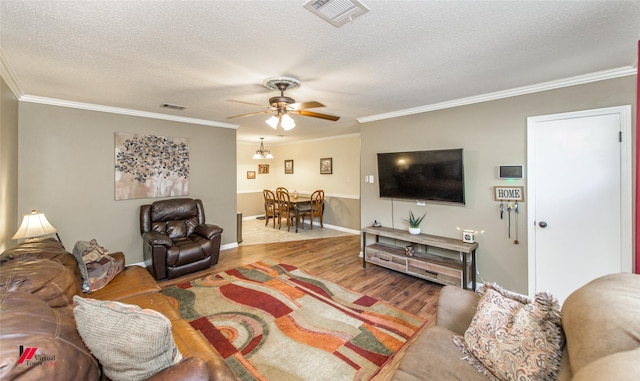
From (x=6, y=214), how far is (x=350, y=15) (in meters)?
3.74

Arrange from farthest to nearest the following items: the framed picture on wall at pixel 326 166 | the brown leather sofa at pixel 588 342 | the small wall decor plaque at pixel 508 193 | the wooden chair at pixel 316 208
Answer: the framed picture on wall at pixel 326 166 < the wooden chair at pixel 316 208 < the small wall decor plaque at pixel 508 193 < the brown leather sofa at pixel 588 342

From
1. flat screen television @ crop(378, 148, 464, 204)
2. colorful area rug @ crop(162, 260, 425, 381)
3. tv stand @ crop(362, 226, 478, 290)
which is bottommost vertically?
colorful area rug @ crop(162, 260, 425, 381)

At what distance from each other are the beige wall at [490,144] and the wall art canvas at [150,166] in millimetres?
3551

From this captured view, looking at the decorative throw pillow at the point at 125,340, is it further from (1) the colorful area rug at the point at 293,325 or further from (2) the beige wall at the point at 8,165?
(2) the beige wall at the point at 8,165

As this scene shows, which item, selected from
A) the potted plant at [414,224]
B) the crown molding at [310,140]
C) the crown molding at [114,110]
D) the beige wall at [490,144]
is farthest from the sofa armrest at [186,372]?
the crown molding at [310,140]

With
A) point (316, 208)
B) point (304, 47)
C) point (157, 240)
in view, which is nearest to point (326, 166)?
point (316, 208)

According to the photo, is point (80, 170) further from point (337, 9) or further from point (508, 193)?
point (508, 193)

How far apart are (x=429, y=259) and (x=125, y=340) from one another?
3.34 meters

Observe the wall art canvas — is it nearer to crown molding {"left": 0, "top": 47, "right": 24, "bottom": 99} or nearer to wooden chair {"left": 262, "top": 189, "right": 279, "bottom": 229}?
crown molding {"left": 0, "top": 47, "right": 24, "bottom": 99}

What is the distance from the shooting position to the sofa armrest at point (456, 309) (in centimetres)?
166

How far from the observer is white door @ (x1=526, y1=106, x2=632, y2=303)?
254 centimetres

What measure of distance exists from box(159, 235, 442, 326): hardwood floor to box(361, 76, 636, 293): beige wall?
81 cm

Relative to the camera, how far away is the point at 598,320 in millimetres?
1010

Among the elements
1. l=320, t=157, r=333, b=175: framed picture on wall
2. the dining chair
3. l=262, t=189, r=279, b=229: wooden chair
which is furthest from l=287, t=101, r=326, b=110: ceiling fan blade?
l=262, t=189, r=279, b=229: wooden chair
